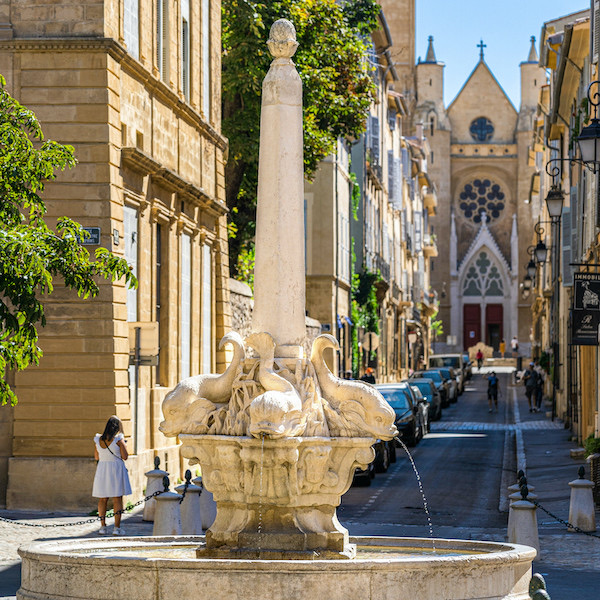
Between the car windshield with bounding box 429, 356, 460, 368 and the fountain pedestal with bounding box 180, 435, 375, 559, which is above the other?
the fountain pedestal with bounding box 180, 435, 375, 559

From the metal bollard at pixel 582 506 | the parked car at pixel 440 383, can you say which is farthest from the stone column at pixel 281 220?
the parked car at pixel 440 383

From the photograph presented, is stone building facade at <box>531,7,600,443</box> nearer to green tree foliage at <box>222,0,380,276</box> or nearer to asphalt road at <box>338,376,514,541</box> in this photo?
asphalt road at <box>338,376,514,541</box>

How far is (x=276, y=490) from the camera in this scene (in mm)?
9781

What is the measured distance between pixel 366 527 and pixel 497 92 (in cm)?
10021

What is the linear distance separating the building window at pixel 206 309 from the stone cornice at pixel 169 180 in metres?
0.96

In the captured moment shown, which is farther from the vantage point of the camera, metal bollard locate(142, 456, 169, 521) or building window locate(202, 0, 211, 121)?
building window locate(202, 0, 211, 121)

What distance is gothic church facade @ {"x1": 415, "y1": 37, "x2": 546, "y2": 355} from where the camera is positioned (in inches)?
4289

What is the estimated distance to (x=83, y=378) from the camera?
1988 cm

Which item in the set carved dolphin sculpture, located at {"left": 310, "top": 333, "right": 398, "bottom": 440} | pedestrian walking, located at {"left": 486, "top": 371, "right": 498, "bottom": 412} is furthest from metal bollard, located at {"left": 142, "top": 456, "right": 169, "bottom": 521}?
pedestrian walking, located at {"left": 486, "top": 371, "right": 498, "bottom": 412}

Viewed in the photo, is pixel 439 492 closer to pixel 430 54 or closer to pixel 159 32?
pixel 159 32

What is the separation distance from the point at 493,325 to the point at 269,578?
103514 mm

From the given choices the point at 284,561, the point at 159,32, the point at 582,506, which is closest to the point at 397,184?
the point at 159,32

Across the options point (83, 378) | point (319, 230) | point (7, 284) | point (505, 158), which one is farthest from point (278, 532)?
point (505, 158)

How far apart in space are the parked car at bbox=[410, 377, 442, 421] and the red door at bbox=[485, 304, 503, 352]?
2528 inches
